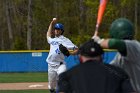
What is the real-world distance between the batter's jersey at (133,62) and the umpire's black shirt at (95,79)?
58cm

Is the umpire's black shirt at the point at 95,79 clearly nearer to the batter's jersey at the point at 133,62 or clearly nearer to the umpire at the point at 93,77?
the umpire at the point at 93,77

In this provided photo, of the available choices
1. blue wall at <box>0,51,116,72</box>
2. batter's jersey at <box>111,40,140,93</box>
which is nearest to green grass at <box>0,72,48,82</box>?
blue wall at <box>0,51,116,72</box>

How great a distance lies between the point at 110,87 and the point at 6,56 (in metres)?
22.3

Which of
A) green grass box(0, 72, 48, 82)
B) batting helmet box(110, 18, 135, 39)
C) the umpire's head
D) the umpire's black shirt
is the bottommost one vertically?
green grass box(0, 72, 48, 82)

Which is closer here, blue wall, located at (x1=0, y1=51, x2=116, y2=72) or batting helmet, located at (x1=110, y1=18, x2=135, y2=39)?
batting helmet, located at (x1=110, y1=18, x2=135, y2=39)

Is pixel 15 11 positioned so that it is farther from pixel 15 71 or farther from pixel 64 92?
pixel 64 92

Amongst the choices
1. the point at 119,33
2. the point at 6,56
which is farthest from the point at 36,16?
the point at 119,33

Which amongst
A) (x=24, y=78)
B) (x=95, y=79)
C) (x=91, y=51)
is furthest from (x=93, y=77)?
(x=24, y=78)

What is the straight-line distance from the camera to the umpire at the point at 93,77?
4430 millimetres

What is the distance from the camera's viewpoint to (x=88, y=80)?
4449 millimetres

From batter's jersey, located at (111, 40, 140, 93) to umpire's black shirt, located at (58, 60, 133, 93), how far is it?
578 mm

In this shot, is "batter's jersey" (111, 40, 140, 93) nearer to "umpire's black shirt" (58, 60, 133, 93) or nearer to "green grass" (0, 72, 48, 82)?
"umpire's black shirt" (58, 60, 133, 93)

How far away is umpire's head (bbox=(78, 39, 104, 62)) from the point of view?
4531mm

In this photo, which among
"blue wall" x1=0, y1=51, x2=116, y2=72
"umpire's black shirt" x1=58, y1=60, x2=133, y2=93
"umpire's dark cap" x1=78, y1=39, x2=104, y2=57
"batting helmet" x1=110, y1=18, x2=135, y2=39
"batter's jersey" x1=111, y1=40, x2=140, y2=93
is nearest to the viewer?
"umpire's black shirt" x1=58, y1=60, x2=133, y2=93
